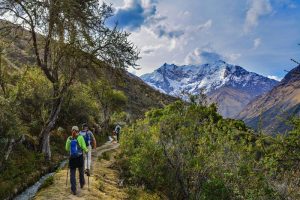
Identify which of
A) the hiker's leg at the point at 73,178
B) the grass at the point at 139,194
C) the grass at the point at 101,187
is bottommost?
the grass at the point at 139,194

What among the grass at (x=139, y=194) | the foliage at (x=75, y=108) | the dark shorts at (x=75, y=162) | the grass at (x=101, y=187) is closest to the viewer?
the dark shorts at (x=75, y=162)

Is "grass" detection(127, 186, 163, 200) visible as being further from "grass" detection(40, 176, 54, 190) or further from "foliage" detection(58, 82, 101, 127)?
"foliage" detection(58, 82, 101, 127)

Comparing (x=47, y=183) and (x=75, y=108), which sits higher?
(x=75, y=108)

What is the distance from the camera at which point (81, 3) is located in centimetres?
2972

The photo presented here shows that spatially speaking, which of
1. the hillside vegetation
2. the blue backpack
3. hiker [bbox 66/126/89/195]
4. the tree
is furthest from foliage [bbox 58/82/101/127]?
the blue backpack

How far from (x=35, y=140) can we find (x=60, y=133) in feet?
29.5

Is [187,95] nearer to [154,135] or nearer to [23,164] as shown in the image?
[154,135]

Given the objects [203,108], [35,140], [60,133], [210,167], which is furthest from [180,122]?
[60,133]

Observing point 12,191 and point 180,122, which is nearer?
point 12,191

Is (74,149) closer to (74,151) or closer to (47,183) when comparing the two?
(74,151)

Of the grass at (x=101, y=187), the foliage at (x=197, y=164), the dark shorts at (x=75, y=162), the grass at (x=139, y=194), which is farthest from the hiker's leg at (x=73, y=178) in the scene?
the foliage at (x=197, y=164)

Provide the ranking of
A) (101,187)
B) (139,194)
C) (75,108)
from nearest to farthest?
(101,187) < (139,194) < (75,108)

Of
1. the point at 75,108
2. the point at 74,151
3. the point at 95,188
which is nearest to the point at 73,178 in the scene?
the point at 74,151

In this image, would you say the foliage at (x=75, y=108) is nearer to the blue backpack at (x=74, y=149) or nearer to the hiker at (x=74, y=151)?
the hiker at (x=74, y=151)
